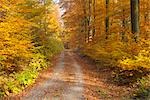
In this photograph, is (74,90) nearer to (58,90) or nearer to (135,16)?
(58,90)

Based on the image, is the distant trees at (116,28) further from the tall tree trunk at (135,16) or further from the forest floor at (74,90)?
the forest floor at (74,90)

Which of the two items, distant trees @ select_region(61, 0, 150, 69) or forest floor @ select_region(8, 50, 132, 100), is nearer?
forest floor @ select_region(8, 50, 132, 100)

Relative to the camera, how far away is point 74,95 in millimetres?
13945

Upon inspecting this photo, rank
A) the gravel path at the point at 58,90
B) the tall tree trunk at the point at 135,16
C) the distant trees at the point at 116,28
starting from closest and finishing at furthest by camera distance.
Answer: the gravel path at the point at 58,90 < the distant trees at the point at 116,28 < the tall tree trunk at the point at 135,16

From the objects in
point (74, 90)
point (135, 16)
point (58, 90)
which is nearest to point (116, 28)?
point (135, 16)

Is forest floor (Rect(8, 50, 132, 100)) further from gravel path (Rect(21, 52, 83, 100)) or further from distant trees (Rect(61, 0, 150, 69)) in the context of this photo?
distant trees (Rect(61, 0, 150, 69))

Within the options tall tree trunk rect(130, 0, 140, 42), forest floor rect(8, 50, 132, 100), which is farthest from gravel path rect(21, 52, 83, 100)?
tall tree trunk rect(130, 0, 140, 42)

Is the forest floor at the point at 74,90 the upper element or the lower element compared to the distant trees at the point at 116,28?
lower

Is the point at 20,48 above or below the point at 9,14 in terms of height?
below

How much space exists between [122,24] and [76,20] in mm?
13793

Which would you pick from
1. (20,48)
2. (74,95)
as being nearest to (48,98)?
(74,95)

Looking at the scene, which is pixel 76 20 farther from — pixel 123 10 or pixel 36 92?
pixel 36 92

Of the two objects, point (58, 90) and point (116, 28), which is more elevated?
point (116, 28)

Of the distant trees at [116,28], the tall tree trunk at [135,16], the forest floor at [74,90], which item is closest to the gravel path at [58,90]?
the forest floor at [74,90]
